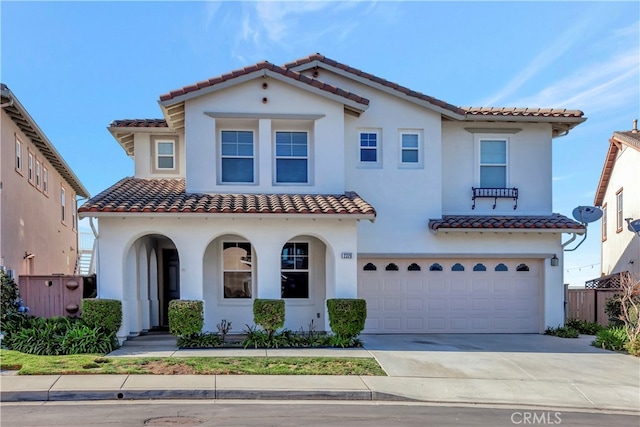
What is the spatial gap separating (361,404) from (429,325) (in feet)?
22.6

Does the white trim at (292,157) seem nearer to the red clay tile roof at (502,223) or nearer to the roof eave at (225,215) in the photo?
the roof eave at (225,215)

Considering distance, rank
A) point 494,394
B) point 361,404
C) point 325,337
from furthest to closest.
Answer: point 325,337, point 494,394, point 361,404

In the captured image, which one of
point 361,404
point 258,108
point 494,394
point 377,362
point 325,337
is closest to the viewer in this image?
point 361,404

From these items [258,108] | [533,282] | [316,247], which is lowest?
[533,282]

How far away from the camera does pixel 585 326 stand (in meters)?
14.6

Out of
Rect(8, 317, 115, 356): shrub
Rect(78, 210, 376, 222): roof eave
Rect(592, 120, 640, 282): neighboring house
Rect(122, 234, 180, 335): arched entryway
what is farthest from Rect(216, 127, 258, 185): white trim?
Rect(592, 120, 640, 282): neighboring house

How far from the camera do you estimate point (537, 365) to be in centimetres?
1020

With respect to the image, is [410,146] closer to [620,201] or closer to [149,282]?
[149,282]

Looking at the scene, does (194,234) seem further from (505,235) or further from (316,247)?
(505,235)

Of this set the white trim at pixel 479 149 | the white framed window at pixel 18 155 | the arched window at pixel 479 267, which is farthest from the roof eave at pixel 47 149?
the arched window at pixel 479 267

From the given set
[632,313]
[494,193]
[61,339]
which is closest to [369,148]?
[494,193]

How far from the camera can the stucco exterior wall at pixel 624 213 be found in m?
18.3

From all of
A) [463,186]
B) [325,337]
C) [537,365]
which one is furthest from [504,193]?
[325,337]

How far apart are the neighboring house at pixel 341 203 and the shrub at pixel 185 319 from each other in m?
0.64
